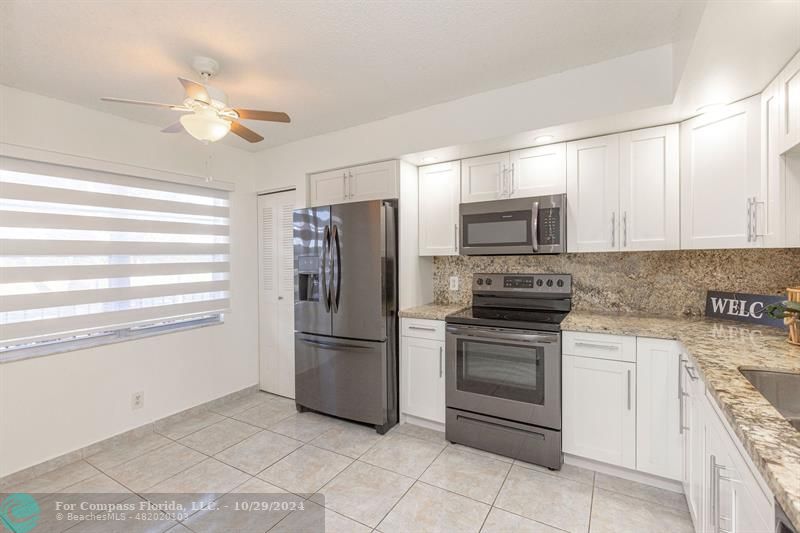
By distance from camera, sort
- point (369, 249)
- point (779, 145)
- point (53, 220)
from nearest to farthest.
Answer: point (779, 145) → point (53, 220) → point (369, 249)

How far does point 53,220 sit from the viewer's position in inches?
92.8

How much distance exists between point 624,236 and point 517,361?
3.51 feet

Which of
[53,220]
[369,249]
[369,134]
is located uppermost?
[369,134]

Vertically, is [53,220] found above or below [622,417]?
above

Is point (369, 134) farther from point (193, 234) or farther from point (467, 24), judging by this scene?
point (193, 234)

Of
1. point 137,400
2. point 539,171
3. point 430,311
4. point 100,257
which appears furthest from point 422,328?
point 100,257

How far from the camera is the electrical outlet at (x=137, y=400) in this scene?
274 centimetres

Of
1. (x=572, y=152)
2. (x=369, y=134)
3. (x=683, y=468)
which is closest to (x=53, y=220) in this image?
(x=369, y=134)

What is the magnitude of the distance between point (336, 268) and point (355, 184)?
2.48 feet

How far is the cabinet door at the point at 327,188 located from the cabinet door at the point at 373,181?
3.4 inches

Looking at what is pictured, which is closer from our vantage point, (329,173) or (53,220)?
(53,220)

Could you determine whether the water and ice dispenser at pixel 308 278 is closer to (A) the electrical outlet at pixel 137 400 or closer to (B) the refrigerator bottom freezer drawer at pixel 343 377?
(B) the refrigerator bottom freezer drawer at pixel 343 377

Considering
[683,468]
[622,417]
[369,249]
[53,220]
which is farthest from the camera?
[369,249]

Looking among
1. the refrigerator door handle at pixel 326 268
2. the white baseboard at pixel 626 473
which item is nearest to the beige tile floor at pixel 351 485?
the white baseboard at pixel 626 473
